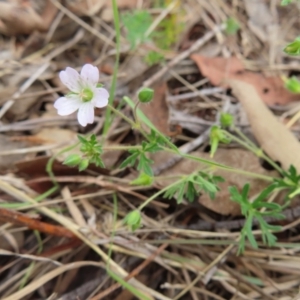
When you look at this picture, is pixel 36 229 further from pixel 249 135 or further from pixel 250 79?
pixel 250 79

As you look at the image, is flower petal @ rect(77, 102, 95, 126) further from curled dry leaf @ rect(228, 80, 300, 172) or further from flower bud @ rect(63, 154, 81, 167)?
curled dry leaf @ rect(228, 80, 300, 172)

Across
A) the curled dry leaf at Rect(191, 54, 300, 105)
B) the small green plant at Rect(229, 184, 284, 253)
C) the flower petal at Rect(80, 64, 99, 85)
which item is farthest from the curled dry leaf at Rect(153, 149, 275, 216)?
the flower petal at Rect(80, 64, 99, 85)

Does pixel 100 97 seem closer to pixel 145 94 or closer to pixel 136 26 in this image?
pixel 145 94

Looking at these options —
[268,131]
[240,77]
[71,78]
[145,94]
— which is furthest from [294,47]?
[240,77]

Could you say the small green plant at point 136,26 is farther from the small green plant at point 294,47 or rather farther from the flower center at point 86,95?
the small green plant at point 294,47

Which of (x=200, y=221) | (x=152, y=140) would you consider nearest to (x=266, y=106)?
(x=200, y=221)

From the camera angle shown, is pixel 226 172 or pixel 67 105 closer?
pixel 67 105
